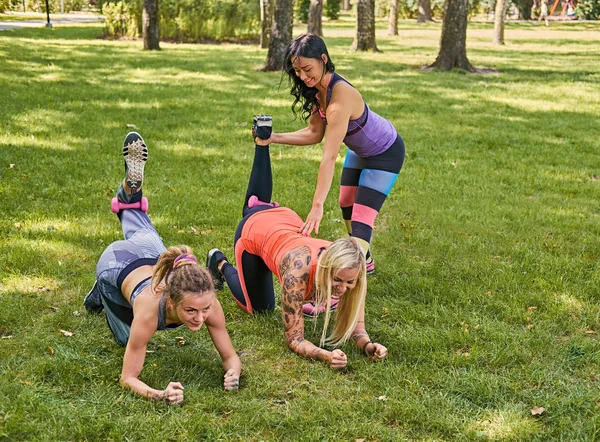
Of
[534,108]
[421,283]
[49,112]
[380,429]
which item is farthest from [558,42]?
[380,429]

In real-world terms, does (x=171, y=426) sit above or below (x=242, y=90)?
below

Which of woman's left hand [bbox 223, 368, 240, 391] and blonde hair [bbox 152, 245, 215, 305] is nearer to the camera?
blonde hair [bbox 152, 245, 215, 305]

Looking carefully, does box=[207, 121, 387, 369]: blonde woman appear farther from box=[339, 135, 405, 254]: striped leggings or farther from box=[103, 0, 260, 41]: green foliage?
box=[103, 0, 260, 41]: green foliage

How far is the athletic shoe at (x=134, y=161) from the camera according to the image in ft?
15.6

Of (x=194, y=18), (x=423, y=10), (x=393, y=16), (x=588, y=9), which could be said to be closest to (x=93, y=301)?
(x=194, y=18)

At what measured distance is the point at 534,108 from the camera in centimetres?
1142

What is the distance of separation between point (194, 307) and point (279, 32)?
12.2 m

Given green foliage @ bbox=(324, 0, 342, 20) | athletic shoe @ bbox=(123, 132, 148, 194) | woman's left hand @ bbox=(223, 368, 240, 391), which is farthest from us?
green foliage @ bbox=(324, 0, 342, 20)

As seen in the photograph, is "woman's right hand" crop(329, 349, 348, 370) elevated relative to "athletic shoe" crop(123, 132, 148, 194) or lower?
lower

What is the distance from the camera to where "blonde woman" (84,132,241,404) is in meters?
3.46

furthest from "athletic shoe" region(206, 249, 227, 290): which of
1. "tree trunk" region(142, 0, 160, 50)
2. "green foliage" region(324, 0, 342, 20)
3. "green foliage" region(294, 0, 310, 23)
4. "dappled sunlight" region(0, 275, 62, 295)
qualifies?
"green foliage" region(324, 0, 342, 20)

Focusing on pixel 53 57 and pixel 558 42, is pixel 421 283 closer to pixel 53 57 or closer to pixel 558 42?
pixel 53 57

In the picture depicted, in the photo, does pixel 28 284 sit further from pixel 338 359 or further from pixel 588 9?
pixel 588 9

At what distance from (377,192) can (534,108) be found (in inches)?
293
